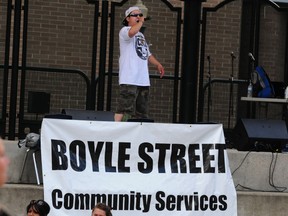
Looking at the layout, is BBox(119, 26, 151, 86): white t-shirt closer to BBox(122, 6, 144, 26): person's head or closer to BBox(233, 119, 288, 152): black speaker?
BBox(122, 6, 144, 26): person's head

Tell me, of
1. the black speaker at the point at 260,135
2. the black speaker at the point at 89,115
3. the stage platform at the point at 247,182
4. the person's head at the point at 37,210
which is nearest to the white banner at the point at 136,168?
the stage platform at the point at 247,182

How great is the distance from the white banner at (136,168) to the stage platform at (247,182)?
0.48 meters

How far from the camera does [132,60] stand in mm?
10062

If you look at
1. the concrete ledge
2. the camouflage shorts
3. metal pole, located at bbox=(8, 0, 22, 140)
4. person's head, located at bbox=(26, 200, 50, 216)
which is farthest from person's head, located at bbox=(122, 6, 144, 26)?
person's head, located at bbox=(26, 200, 50, 216)

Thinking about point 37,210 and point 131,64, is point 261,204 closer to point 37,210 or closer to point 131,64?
point 131,64

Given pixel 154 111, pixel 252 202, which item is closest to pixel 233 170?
pixel 252 202

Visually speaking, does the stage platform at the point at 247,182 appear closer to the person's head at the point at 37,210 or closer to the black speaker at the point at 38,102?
the black speaker at the point at 38,102

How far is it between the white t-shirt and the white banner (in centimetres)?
106

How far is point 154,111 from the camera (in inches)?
442

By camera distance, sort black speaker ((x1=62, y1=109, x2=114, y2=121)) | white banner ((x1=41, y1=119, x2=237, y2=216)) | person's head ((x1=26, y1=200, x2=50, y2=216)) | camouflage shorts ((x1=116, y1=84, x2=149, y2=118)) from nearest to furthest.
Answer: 1. person's head ((x1=26, y1=200, x2=50, y2=216))
2. white banner ((x1=41, y1=119, x2=237, y2=216))
3. black speaker ((x1=62, y1=109, x2=114, y2=121))
4. camouflage shorts ((x1=116, y1=84, x2=149, y2=118))

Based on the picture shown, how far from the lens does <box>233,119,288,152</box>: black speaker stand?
33.8ft

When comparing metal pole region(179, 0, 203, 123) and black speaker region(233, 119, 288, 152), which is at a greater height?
metal pole region(179, 0, 203, 123)

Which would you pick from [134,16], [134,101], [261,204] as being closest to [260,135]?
[261,204]

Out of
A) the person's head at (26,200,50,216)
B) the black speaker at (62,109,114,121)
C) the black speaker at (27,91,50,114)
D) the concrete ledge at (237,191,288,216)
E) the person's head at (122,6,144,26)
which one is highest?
the person's head at (122,6,144,26)
